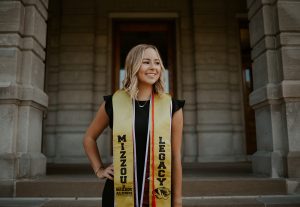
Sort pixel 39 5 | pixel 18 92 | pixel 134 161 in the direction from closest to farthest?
pixel 134 161 < pixel 18 92 < pixel 39 5

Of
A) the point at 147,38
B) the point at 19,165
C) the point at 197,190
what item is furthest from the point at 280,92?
the point at 147,38

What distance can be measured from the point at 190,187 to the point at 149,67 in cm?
308

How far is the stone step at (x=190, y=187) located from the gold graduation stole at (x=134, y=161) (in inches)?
113

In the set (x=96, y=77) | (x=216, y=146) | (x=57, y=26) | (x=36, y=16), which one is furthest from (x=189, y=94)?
(x=36, y=16)

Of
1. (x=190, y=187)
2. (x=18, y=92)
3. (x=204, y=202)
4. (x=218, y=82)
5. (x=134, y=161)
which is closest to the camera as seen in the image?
(x=134, y=161)

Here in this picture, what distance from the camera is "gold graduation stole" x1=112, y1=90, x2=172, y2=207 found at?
1.75m

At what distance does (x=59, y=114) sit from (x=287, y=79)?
6279 mm

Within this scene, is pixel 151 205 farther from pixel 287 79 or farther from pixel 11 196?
pixel 287 79

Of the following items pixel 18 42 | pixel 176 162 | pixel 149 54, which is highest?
pixel 18 42

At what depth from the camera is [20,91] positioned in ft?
15.8

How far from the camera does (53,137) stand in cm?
890

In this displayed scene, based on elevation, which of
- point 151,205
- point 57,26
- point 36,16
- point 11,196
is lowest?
point 11,196

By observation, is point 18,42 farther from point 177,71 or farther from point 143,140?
point 177,71

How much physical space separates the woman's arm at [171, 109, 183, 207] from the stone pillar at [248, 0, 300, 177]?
3463 mm
